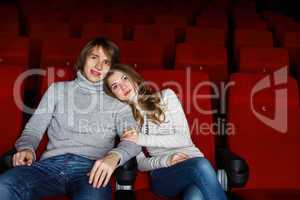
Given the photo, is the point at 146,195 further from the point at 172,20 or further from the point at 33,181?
the point at 172,20

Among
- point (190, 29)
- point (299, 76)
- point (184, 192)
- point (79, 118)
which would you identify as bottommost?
point (184, 192)

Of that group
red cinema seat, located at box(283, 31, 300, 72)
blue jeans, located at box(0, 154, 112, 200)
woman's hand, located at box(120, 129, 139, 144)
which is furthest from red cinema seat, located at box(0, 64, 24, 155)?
red cinema seat, located at box(283, 31, 300, 72)

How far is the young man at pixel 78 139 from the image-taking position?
760mm

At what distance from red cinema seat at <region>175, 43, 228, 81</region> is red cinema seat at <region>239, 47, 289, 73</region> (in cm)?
7

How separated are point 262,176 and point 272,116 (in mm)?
150

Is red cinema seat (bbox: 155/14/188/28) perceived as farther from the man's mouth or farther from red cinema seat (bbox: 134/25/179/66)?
the man's mouth

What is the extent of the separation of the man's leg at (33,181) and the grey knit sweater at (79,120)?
0.20ft

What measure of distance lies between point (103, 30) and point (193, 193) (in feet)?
3.51

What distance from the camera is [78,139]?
890mm

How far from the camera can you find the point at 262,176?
94cm

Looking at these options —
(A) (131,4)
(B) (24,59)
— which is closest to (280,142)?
(B) (24,59)

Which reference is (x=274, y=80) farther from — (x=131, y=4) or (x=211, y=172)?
(x=131, y=4)

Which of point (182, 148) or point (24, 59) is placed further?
point (24, 59)

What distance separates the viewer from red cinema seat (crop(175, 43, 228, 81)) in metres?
1.40
